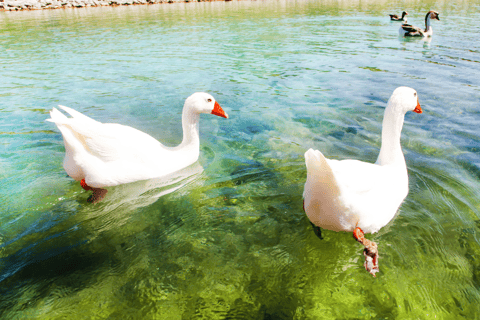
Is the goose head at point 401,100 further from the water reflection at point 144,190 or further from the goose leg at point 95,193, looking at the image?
the goose leg at point 95,193

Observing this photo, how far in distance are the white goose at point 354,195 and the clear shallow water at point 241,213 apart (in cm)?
27

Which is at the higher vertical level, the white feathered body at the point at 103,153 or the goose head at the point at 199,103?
the goose head at the point at 199,103

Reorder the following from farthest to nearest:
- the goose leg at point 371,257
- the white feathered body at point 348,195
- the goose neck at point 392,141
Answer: the goose neck at point 392,141 < the goose leg at point 371,257 < the white feathered body at point 348,195

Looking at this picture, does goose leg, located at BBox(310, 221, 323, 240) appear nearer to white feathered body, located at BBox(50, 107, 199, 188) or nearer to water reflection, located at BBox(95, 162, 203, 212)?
water reflection, located at BBox(95, 162, 203, 212)

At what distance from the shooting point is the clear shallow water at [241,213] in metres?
2.76

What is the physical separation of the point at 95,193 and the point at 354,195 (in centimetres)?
331

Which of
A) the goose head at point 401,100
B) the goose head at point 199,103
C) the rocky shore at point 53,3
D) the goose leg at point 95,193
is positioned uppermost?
the rocky shore at point 53,3

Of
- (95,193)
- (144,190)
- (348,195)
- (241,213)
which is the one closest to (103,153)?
(95,193)

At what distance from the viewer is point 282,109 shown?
23.8 feet

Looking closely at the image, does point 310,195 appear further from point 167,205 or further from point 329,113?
point 329,113

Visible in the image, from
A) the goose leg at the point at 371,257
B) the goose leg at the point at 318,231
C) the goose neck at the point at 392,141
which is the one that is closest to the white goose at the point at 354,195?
the goose leg at the point at 371,257

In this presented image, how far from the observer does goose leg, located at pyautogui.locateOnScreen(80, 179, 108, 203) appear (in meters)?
4.16

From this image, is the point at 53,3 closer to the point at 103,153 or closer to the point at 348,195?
the point at 103,153

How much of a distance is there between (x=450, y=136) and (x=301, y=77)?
4.92 metres
